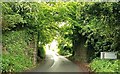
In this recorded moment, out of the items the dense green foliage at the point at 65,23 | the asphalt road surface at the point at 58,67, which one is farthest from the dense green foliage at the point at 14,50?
the asphalt road surface at the point at 58,67

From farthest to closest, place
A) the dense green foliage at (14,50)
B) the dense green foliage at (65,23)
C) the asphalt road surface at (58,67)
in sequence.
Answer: the asphalt road surface at (58,67), the dense green foliage at (14,50), the dense green foliage at (65,23)

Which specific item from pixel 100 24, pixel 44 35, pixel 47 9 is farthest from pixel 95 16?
pixel 44 35

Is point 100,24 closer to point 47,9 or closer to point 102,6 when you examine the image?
point 102,6

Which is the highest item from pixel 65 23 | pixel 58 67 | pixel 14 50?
pixel 65 23

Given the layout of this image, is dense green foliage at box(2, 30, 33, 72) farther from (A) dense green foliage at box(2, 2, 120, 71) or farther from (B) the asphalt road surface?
(B) the asphalt road surface

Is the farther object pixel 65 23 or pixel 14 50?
pixel 65 23

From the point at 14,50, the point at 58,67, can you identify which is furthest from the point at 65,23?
the point at 14,50

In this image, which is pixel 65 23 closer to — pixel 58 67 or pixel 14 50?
pixel 58 67

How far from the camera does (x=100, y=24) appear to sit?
13844mm

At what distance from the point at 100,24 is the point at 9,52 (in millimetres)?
4957

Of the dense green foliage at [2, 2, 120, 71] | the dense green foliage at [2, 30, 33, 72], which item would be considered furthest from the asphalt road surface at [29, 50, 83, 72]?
the dense green foliage at [2, 30, 33, 72]

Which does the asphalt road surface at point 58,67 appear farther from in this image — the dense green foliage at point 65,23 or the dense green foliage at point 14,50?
the dense green foliage at point 14,50

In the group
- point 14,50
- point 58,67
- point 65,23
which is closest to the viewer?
point 14,50

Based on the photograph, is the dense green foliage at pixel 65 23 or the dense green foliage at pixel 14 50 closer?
the dense green foliage at pixel 65 23
